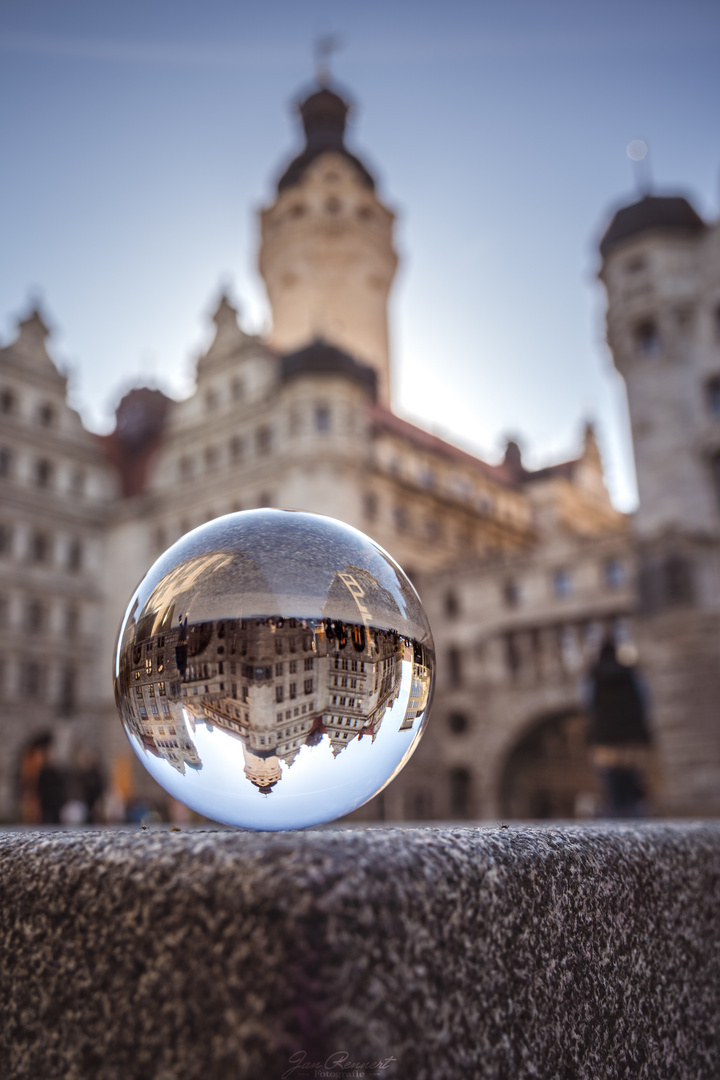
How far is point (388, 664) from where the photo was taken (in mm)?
2064

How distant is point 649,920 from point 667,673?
25.9m

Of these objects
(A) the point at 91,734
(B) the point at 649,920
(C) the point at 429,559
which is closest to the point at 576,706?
(C) the point at 429,559

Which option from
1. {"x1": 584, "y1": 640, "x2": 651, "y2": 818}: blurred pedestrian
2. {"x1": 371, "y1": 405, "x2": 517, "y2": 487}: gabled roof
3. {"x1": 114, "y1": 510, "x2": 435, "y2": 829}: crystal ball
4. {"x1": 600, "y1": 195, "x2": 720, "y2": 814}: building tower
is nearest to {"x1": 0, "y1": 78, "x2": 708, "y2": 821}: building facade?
{"x1": 371, "y1": 405, "x2": 517, "y2": 487}: gabled roof

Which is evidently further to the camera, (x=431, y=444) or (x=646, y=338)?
(x=431, y=444)

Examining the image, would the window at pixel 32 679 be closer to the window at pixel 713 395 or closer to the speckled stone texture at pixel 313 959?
the window at pixel 713 395

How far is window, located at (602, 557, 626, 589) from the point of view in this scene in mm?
30531

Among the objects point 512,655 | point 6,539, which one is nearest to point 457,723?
point 512,655

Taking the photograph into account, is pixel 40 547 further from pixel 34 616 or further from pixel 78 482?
pixel 78 482

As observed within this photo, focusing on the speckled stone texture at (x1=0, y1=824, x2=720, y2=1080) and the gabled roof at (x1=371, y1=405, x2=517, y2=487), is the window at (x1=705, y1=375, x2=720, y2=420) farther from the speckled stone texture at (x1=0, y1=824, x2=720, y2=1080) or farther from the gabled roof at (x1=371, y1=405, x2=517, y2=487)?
the speckled stone texture at (x1=0, y1=824, x2=720, y2=1080)

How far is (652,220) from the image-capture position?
2927 cm

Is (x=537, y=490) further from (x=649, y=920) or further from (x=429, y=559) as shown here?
(x=649, y=920)

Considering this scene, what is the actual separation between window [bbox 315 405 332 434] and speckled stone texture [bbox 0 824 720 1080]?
32.4 metres

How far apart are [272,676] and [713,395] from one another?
28.7 m

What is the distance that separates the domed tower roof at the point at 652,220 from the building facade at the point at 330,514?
5869 mm
